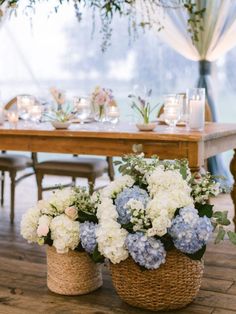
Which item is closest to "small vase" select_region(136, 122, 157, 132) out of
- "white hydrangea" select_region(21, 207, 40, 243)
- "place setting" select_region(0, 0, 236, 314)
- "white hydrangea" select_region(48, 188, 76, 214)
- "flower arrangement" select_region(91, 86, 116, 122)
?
"place setting" select_region(0, 0, 236, 314)

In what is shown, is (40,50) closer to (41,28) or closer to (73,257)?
(41,28)

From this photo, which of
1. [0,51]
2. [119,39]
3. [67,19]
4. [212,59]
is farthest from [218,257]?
[0,51]

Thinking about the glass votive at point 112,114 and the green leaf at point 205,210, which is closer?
the green leaf at point 205,210

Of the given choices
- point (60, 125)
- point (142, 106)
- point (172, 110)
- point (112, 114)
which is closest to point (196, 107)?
point (172, 110)

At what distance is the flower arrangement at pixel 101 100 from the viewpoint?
3.29m

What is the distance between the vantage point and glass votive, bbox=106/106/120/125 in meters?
3.36

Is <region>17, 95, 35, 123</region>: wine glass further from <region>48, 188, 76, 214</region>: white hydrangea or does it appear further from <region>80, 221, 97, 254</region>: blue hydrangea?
<region>80, 221, 97, 254</region>: blue hydrangea

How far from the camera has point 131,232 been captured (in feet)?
7.23

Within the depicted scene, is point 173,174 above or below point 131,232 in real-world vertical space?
above

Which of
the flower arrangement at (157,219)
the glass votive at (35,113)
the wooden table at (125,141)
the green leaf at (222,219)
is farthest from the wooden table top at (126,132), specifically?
the green leaf at (222,219)

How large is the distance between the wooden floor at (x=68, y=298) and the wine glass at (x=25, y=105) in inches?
33.7

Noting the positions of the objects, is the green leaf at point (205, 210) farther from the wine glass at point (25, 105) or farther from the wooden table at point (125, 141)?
the wine glass at point (25, 105)

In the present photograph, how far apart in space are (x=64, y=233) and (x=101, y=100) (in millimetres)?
1163

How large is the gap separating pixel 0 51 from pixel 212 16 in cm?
237
